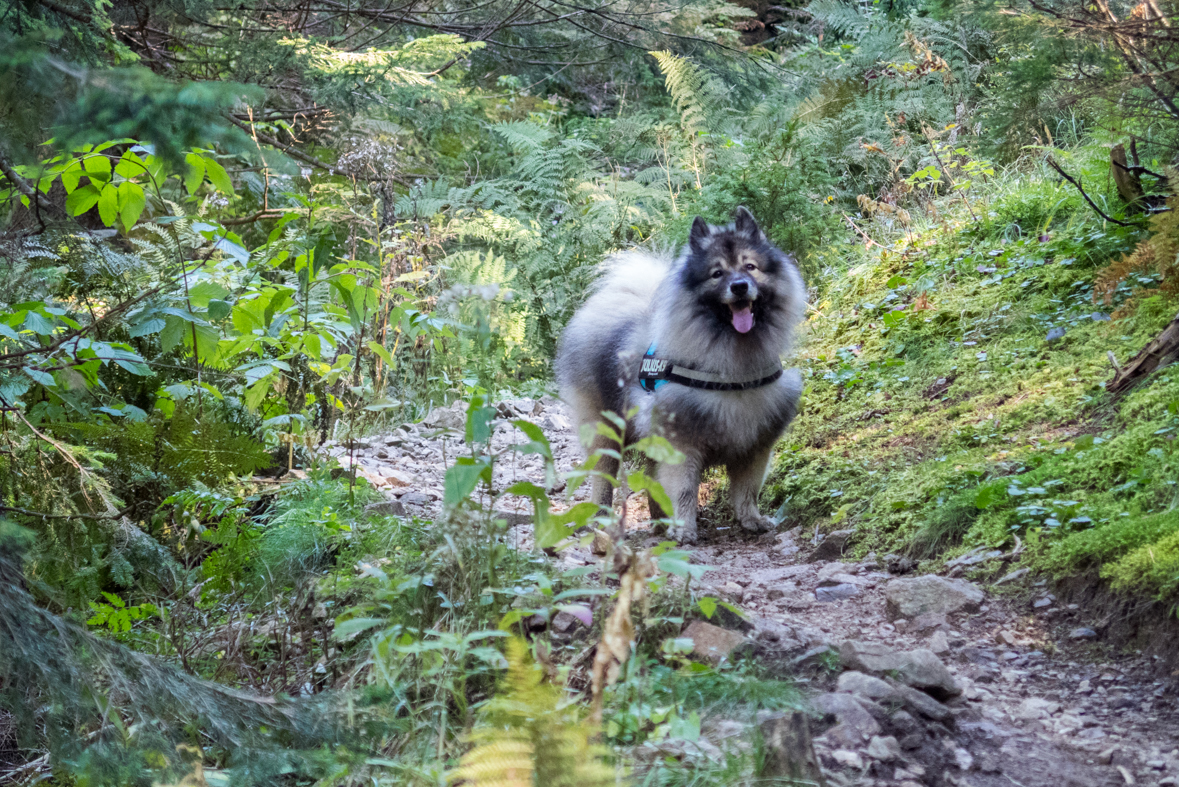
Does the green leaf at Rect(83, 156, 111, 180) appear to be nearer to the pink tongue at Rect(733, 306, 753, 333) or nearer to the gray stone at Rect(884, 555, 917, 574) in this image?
the pink tongue at Rect(733, 306, 753, 333)

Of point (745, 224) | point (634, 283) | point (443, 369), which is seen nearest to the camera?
point (443, 369)

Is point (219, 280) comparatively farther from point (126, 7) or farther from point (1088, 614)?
point (1088, 614)

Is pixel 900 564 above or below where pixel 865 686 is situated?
below

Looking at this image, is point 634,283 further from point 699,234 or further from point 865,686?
point 865,686

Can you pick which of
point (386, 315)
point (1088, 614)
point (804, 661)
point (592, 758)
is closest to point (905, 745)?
point (804, 661)

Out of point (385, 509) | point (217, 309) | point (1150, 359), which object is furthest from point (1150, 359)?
point (217, 309)

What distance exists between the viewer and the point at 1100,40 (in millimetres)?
4012

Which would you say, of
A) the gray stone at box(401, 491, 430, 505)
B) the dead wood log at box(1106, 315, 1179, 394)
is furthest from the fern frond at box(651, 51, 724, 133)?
the dead wood log at box(1106, 315, 1179, 394)

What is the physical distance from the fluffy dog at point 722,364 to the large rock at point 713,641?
180 centimetres

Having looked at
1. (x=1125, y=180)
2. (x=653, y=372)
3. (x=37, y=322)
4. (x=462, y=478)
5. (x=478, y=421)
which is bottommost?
(x=653, y=372)

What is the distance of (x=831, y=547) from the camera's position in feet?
12.6

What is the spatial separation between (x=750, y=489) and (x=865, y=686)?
2.49 metres

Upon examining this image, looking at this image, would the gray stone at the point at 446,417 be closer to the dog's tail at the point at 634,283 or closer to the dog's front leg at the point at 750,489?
the dog's tail at the point at 634,283

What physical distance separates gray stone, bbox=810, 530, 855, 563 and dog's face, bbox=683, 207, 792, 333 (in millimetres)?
1068
